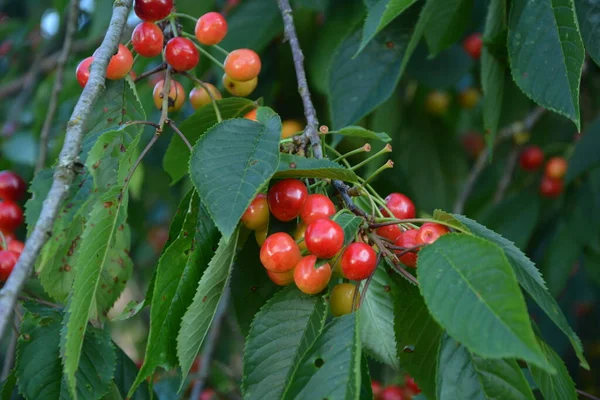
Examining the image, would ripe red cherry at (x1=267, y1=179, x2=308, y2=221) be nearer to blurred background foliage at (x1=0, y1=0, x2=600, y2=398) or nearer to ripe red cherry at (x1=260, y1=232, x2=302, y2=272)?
ripe red cherry at (x1=260, y1=232, x2=302, y2=272)

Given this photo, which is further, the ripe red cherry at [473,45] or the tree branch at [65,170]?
the ripe red cherry at [473,45]

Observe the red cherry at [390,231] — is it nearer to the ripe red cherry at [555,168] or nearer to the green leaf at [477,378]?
the green leaf at [477,378]

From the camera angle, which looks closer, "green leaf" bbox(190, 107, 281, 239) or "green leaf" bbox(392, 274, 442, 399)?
"green leaf" bbox(190, 107, 281, 239)

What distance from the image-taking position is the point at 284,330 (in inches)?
34.1

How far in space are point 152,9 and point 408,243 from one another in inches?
23.3

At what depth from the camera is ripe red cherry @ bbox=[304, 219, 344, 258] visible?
795 millimetres

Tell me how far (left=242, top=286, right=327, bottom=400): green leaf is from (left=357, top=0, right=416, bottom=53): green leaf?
463 millimetres

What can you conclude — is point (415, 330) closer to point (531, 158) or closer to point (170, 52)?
point (170, 52)

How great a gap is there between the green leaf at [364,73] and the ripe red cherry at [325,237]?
56 cm

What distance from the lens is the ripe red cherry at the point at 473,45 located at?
2.19 m

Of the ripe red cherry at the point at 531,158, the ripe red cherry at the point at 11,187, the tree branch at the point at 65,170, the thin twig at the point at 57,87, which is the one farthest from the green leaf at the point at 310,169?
the ripe red cherry at the point at 531,158

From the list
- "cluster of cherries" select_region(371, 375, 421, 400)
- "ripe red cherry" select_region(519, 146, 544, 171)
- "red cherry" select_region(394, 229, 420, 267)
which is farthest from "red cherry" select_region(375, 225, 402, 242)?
"ripe red cherry" select_region(519, 146, 544, 171)

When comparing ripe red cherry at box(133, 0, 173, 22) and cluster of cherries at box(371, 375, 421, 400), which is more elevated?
ripe red cherry at box(133, 0, 173, 22)

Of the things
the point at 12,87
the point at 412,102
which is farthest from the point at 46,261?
the point at 12,87
